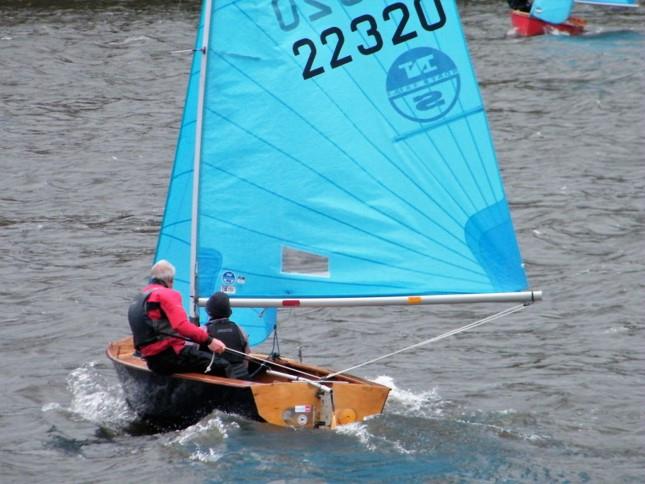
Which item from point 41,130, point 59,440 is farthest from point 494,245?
point 41,130

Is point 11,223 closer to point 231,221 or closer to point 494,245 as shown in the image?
point 231,221

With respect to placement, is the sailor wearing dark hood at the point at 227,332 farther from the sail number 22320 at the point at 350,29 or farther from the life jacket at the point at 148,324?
the sail number 22320 at the point at 350,29

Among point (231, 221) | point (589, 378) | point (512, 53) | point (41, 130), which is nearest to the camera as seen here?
point (231, 221)

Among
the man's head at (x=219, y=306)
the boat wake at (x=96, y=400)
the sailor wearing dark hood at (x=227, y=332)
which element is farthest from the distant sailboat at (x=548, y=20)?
the man's head at (x=219, y=306)

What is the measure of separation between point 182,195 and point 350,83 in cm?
185

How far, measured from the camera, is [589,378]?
13.3 meters

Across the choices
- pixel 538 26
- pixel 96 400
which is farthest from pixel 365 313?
pixel 538 26

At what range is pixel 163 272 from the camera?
1072cm

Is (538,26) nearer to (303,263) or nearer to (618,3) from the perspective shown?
(618,3)

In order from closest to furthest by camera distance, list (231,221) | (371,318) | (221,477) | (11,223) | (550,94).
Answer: (221,477) → (231,221) → (371,318) → (11,223) → (550,94)

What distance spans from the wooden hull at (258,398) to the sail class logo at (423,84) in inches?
92.1

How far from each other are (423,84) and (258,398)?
2.91m

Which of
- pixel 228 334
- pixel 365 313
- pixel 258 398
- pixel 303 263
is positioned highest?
pixel 303 263

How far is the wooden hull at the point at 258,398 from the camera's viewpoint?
34.7ft
